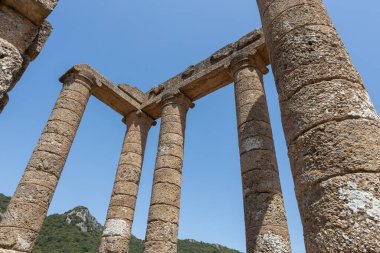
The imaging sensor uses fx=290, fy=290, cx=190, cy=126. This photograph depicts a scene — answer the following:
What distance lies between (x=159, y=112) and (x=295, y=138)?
11.1 metres

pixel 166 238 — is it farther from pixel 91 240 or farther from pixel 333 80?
pixel 91 240

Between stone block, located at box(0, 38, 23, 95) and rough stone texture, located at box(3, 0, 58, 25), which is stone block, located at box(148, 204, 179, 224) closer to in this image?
stone block, located at box(0, 38, 23, 95)

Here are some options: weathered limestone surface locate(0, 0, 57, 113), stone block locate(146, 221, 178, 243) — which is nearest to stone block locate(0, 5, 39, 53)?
weathered limestone surface locate(0, 0, 57, 113)

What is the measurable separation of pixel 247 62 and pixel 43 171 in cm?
822

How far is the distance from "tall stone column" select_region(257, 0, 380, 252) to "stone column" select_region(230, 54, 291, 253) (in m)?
3.89

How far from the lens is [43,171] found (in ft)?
32.4

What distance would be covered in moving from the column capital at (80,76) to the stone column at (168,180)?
3328 mm

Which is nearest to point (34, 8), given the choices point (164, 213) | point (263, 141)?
point (263, 141)

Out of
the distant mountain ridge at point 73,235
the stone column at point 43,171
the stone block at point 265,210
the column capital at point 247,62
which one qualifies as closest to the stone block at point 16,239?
the stone column at point 43,171

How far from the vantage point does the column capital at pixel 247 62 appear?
10836mm

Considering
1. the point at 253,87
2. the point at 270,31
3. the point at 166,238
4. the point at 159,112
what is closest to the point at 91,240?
the point at 159,112

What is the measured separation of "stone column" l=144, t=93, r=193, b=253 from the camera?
9.52m

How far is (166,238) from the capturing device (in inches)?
373

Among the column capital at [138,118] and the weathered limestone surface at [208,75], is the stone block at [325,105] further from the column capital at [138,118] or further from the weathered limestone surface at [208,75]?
the column capital at [138,118]
